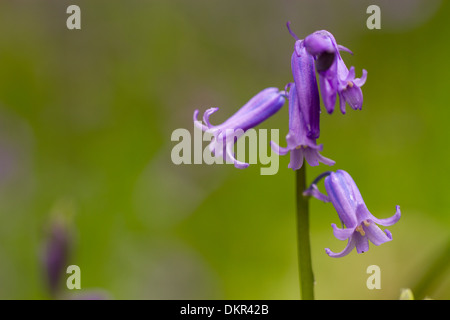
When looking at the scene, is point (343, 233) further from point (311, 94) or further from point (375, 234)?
point (311, 94)

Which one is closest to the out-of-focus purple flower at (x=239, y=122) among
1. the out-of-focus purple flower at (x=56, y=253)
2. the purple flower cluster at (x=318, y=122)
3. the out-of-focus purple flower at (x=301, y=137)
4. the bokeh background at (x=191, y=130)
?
the purple flower cluster at (x=318, y=122)

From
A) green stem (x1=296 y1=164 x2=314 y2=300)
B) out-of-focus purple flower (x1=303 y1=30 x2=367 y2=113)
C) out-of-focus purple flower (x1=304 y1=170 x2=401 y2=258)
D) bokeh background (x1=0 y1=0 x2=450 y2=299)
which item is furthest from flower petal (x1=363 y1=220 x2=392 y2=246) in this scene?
bokeh background (x1=0 y1=0 x2=450 y2=299)

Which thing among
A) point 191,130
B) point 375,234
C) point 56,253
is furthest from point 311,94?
point 191,130

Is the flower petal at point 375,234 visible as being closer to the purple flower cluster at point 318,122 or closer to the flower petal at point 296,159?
the purple flower cluster at point 318,122

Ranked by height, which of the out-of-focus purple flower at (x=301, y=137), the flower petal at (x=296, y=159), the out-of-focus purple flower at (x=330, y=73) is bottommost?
the flower petal at (x=296, y=159)

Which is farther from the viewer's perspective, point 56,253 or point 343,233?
point 56,253

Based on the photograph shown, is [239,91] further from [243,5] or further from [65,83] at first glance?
[65,83]

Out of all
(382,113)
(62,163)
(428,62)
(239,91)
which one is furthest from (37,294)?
(428,62)
